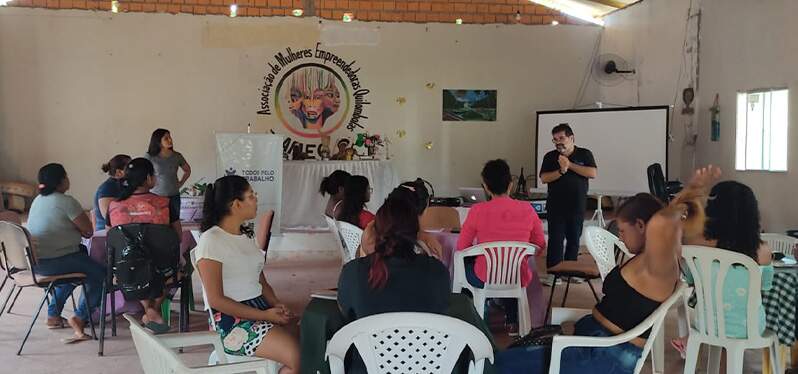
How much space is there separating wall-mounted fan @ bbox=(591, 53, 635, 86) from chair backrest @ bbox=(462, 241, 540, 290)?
18.0 ft

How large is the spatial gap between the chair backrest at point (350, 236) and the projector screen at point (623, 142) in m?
4.45

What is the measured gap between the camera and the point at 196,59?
345 inches

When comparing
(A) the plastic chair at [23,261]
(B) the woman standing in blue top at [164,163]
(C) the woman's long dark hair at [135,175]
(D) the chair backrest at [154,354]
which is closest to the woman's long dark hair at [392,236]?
(D) the chair backrest at [154,354]

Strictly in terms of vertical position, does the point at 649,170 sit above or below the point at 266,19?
below

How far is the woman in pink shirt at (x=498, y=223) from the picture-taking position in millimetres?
3930

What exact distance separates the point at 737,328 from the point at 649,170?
13.3ft

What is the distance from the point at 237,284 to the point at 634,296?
1492 millimetres

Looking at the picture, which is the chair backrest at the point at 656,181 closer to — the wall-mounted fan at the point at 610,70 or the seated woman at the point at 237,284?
the wall-mounted fan at the point at 610,70

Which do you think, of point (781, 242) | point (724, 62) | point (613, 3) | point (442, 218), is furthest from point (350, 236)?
point (613, 3)

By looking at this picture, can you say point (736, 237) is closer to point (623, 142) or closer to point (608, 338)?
point (608, 338)

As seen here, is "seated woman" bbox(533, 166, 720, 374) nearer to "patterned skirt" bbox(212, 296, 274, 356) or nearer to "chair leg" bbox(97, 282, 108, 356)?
"patterned skirt" bbox(212, 296, 274, 356)

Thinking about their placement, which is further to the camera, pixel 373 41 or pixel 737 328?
pixel 373 41

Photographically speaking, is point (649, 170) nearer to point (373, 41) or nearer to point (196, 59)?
point (373, 41)

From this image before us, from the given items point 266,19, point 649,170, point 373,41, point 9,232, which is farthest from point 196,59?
point 649,170
